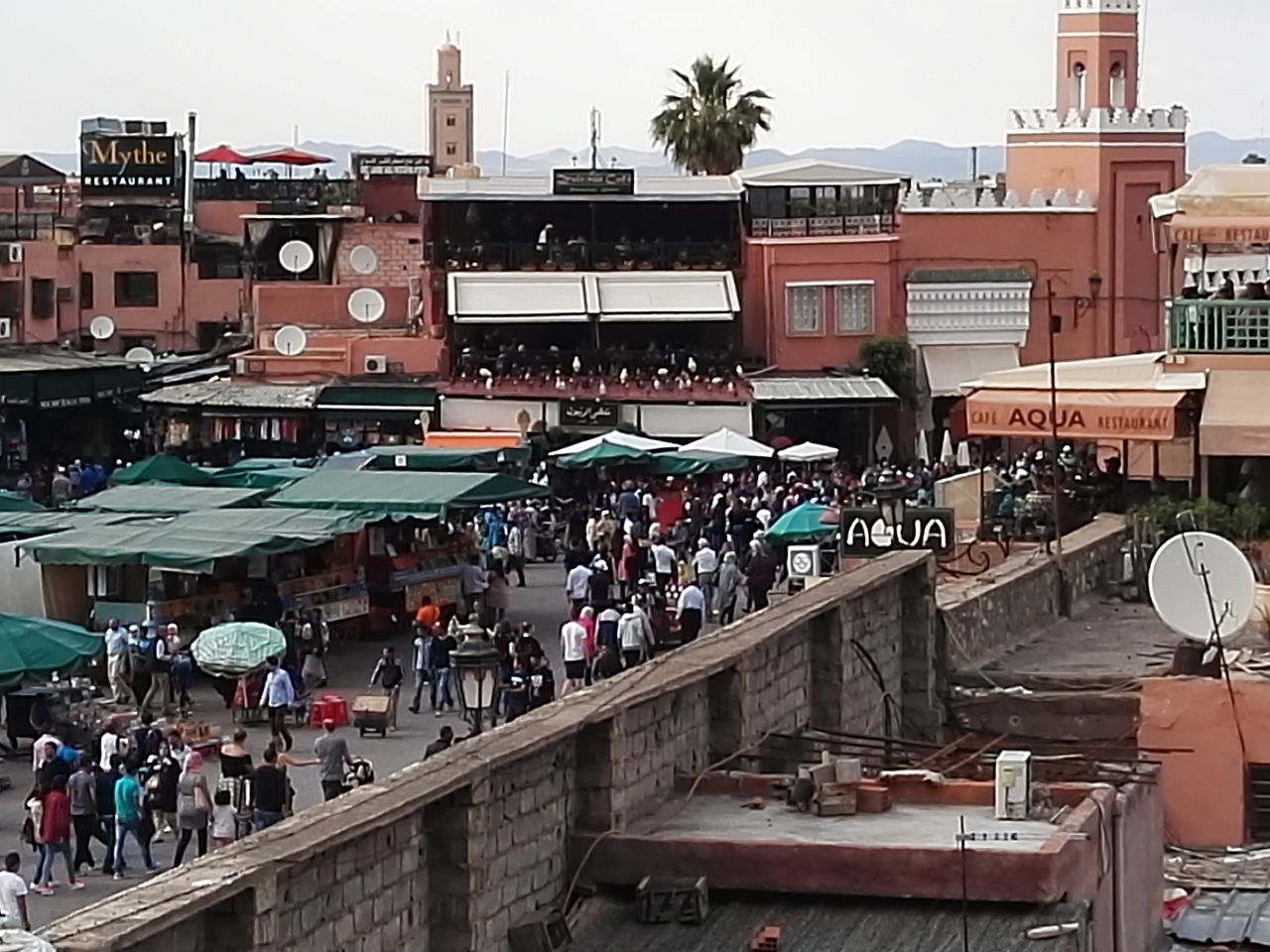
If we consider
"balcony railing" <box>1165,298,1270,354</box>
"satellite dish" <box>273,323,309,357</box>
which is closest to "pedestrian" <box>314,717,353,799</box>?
"balcony railing" <box>1165,298,1270,354</box>

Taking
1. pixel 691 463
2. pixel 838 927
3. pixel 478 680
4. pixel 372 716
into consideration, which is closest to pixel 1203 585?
pixel 838 927

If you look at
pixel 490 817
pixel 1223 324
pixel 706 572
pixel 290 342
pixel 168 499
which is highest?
pixel 1223 324

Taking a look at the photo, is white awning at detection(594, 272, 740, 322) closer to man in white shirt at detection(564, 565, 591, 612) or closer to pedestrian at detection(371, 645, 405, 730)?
man in white shirt at detection(564, 565, 591, 612)

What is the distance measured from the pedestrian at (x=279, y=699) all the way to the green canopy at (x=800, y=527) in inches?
294

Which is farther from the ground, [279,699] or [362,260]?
[362,260]

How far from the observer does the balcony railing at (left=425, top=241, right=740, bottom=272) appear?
5212cm

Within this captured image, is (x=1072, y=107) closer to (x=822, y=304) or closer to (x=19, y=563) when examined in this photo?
(x=822, y=304)

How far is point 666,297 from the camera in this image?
51.6 m

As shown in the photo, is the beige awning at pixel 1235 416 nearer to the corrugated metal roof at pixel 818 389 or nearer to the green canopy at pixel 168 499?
the green canopy at pixel 168 499

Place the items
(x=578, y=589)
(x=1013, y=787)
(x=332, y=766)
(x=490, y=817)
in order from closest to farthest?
(x=490, y=817) → (x=1013, y=787) → (x=332, y=766) → (x=578, y=589)

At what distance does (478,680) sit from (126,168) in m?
40.2

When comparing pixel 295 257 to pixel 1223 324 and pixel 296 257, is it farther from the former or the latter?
pixel 1223 324

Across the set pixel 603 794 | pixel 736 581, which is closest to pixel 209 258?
pixel 736 581

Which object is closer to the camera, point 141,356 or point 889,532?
point 889,532
